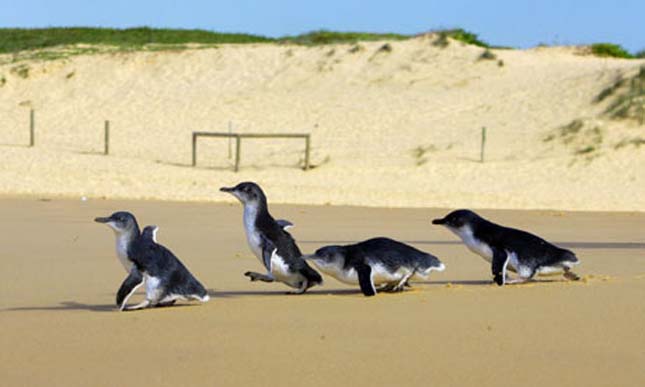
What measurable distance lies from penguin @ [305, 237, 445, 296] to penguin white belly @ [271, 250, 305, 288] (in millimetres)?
173

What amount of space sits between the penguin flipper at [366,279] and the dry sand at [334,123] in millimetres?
15500

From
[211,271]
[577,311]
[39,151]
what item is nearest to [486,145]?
[39,151]

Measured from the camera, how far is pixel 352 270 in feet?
26.1

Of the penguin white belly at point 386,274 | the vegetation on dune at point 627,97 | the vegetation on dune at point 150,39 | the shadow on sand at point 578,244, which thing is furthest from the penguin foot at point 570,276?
the vegetation on dune at point 150,39

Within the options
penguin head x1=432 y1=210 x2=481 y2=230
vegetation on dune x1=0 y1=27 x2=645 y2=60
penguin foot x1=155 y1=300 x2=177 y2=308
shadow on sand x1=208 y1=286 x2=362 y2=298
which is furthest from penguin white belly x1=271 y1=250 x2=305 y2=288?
vegetation on dune x1=0 y1=27 x2=645 y2=60

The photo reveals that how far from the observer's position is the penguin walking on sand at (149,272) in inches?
290

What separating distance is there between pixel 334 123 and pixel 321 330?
1248 inches

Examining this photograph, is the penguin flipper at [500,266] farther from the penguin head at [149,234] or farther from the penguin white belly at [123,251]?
the penguin white belly at [123,251]

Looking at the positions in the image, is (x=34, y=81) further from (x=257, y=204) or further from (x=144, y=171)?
(x=257, y=204)

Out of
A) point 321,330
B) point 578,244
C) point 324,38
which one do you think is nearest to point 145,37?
point 324,38

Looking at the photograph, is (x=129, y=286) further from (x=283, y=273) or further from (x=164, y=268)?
(x=283, y=273)

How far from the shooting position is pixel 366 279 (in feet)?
25.8

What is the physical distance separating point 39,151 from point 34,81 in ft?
34.7

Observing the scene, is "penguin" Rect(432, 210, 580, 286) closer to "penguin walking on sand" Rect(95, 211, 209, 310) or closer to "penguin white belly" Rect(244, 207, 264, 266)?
"penguin white belly" Rect(244, 207, 264, 266)
